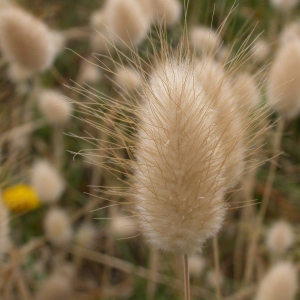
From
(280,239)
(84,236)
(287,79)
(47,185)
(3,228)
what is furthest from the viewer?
(84,236)

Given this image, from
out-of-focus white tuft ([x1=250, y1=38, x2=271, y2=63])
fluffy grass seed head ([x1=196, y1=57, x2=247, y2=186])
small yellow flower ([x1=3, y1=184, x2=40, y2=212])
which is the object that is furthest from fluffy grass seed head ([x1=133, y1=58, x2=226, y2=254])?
small yellow flower ([x1=3, y1=184, x2=40, y2=212])

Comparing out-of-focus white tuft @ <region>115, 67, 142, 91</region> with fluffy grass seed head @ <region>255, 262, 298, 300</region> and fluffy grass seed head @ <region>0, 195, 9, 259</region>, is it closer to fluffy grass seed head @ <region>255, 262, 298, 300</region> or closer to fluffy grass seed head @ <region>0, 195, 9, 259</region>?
fluffy grass seed head @ <region>0, 195, 9, 259</region>

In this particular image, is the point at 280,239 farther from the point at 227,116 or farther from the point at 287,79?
the point at 227,116

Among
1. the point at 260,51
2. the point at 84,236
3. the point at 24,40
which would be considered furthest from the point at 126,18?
the point at 84,236

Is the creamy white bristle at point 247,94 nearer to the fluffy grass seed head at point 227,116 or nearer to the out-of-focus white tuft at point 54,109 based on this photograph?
the fluffy grass seed head at point 227,116

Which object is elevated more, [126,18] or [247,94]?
[126,18]
